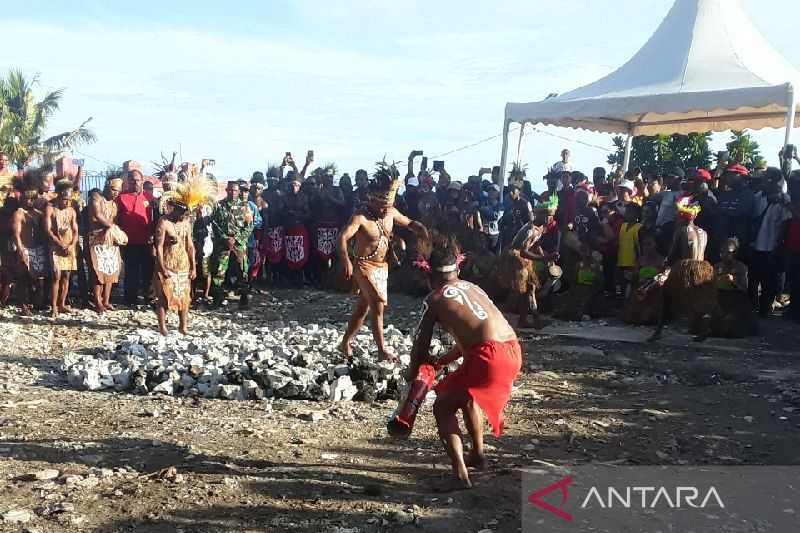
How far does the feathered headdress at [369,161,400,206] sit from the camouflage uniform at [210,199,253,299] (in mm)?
4947

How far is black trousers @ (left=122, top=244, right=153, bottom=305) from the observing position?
1201 centimetres

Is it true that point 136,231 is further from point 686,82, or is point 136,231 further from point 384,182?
point 686,82

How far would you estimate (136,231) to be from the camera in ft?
38.8

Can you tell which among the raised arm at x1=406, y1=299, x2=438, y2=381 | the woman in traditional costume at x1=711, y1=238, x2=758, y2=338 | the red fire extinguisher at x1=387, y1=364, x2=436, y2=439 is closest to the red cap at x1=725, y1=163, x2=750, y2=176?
the woman in traditional costume at x1=711, y1=238, x2=758, y2=338

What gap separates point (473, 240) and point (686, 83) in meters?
3.96

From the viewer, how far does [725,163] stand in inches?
509

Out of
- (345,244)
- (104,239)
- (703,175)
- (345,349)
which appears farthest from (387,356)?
(703,175)

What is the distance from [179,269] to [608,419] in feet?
18.3

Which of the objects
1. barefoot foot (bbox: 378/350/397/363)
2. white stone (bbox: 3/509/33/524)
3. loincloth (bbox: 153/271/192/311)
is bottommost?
white stone (bbox: 3/509/33/524)

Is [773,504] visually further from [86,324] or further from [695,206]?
[86,324]

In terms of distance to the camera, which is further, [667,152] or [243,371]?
[667,152]

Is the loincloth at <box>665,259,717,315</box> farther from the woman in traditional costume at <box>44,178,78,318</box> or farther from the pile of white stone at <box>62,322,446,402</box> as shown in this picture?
the woman in traditional costume at <box>44,178,78,318</box>

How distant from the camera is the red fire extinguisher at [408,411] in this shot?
458cm

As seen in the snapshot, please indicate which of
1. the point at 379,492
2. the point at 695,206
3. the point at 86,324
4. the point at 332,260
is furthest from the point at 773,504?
the point at 332,260
